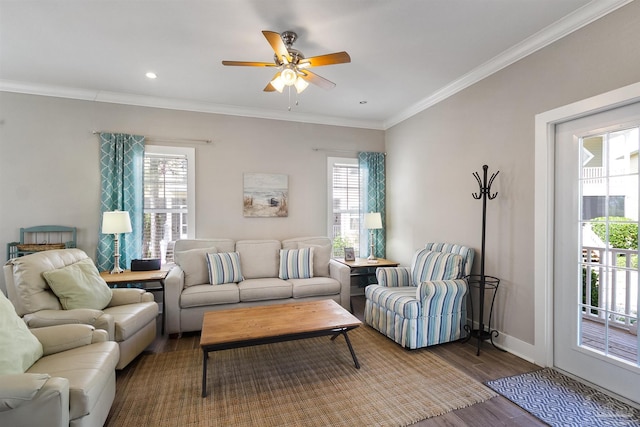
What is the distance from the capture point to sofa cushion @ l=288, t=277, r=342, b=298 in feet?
12.4

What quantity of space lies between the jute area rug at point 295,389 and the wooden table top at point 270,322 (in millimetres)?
416

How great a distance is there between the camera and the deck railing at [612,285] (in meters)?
2.18

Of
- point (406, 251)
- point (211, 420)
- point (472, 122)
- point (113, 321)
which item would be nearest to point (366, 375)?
point (211, 420)

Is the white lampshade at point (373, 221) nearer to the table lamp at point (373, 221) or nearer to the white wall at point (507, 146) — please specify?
the table lamp at point (373, 221)

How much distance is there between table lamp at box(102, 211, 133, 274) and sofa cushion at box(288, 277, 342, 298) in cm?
205

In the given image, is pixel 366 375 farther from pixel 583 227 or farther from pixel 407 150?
pixel 407 150

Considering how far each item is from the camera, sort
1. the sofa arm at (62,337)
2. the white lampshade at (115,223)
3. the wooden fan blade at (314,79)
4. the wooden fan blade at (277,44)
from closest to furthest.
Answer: the sofa arm at (62,337) → the wooden fan blade at (277,44) → the wooden fan blade at (314,79) → the white lampshade at (115,223)

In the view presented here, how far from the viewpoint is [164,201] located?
13.8 feet

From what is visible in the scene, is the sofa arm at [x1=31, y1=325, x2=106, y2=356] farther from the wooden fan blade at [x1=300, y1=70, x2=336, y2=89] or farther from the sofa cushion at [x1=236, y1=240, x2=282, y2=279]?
the wooden fan blade at [x1=300, y1=70, x2=336, y2=89]

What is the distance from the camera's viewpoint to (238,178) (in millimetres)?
4473

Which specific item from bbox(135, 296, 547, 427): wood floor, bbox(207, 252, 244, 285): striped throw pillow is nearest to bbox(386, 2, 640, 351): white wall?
bbox(135, 296, 547, 427): wood floor

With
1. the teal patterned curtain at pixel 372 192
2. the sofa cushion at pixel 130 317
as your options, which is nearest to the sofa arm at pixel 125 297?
the sofa cushion at pixel 130 317

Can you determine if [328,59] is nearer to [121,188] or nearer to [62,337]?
[62,337]

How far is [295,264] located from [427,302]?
70.1 inches
